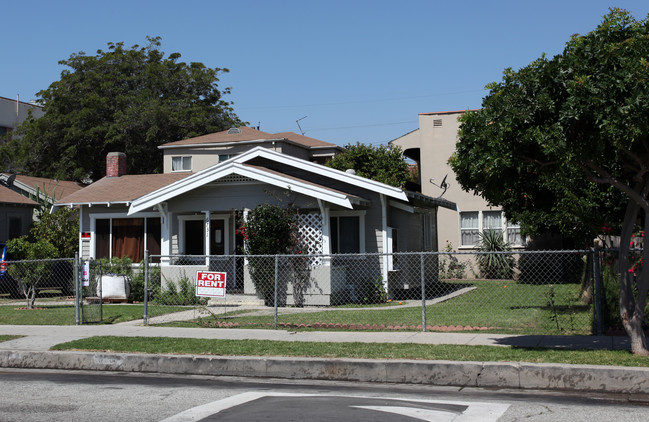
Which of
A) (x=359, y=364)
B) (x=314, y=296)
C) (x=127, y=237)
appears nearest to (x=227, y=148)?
(x=127, y=237)

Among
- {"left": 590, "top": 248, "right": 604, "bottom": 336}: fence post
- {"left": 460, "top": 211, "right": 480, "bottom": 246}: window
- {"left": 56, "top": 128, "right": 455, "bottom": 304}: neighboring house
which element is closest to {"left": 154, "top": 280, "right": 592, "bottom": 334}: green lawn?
{"left": 590, "top": 248, "right": 604, "bottom": 336}: fence post

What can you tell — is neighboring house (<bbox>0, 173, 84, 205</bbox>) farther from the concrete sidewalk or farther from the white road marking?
the white road marking

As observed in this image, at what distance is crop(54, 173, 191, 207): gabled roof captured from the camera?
A: 2188 cm

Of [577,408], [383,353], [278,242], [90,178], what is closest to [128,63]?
[90,178]

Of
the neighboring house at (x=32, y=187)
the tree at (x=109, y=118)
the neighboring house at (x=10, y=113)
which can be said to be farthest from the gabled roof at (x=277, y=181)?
the neighboring house at (x=10, y=113)

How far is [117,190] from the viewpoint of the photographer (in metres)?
23.1

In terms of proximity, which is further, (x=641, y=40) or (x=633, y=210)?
(x=633, y=210)

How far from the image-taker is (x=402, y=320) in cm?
1392

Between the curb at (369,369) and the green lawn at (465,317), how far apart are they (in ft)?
10.4

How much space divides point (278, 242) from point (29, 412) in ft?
35.4

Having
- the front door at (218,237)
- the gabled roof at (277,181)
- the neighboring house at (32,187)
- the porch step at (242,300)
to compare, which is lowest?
the porch step at (242,300)

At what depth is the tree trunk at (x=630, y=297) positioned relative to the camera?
9227mm

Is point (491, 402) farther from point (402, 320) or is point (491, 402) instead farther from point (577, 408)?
point (402, 320)

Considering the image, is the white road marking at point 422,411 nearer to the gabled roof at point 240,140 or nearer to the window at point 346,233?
the window at point 346,233
